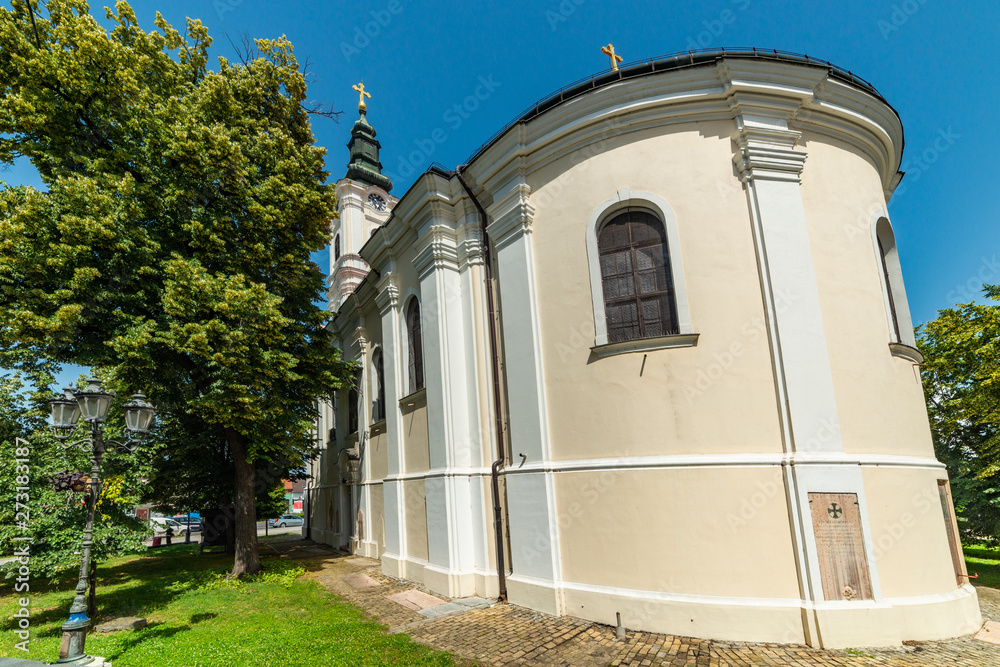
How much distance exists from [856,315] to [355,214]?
2543 centimetres

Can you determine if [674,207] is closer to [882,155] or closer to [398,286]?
[882,155]

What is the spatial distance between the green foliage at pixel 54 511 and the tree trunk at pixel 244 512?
307 cm

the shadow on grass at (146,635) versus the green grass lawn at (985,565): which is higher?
the shadow on grass at (146,635)

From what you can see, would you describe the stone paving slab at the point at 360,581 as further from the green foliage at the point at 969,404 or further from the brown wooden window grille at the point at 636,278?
the green foliage at the point at 969,404

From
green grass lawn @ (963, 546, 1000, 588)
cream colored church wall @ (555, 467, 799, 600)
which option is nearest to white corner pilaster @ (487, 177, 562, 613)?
cream colored church wall @ (555, 467, 799, 600)

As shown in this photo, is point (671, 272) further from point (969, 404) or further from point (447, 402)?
point (969, 404)

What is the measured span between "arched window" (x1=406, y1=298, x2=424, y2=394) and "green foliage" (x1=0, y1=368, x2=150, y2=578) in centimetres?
625

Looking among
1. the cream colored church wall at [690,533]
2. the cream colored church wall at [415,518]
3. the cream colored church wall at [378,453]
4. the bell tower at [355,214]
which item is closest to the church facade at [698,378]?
the cream colored church wall at [690,533]

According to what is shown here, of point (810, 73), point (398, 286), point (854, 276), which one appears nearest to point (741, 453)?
point (854, 276)

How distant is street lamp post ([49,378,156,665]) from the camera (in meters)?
6.62

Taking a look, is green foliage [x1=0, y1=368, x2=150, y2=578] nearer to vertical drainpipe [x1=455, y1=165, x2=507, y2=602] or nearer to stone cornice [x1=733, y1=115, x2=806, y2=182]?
vertical drainpipe [x1=455, y1=165, x2=507, y2=602]

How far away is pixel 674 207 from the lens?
28.7ft

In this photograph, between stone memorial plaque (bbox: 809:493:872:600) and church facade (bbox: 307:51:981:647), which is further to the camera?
church facade (bbox: 307:51:981:647)

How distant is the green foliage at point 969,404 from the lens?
14977 mm
